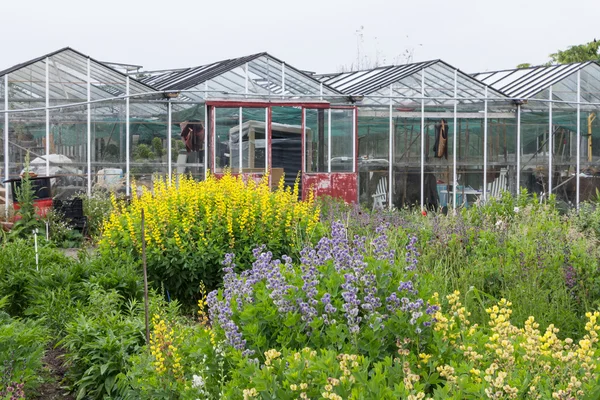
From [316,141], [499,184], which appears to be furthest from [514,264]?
[499,184]

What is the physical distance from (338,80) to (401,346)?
19098 mm

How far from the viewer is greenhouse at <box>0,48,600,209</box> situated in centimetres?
1684

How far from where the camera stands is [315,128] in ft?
59.6

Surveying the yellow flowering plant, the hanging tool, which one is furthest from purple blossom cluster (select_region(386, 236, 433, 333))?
the hanging tool

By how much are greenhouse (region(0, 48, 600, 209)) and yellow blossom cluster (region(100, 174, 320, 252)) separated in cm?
781

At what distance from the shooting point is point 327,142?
722 inches

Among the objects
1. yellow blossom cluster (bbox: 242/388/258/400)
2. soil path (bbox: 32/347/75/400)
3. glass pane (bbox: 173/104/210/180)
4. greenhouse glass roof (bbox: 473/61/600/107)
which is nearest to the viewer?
yellow blossom cluster (bbox: 242/388/258/400)

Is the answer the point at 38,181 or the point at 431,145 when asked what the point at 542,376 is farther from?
the point at 431,145

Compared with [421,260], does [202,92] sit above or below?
above

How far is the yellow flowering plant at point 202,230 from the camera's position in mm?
8281

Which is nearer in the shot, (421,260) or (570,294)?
(570,294)

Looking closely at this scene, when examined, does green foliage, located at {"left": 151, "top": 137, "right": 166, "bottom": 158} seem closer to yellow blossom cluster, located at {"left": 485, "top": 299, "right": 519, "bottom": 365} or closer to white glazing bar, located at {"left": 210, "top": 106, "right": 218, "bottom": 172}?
white glazing bar, located at {"left": 210, "top": 106, "right": 218, "bottom": 172}

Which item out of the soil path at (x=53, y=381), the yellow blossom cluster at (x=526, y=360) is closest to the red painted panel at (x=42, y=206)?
the soil path at (x=53, y=381)

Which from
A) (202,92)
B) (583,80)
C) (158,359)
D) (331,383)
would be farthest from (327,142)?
(331,383)
